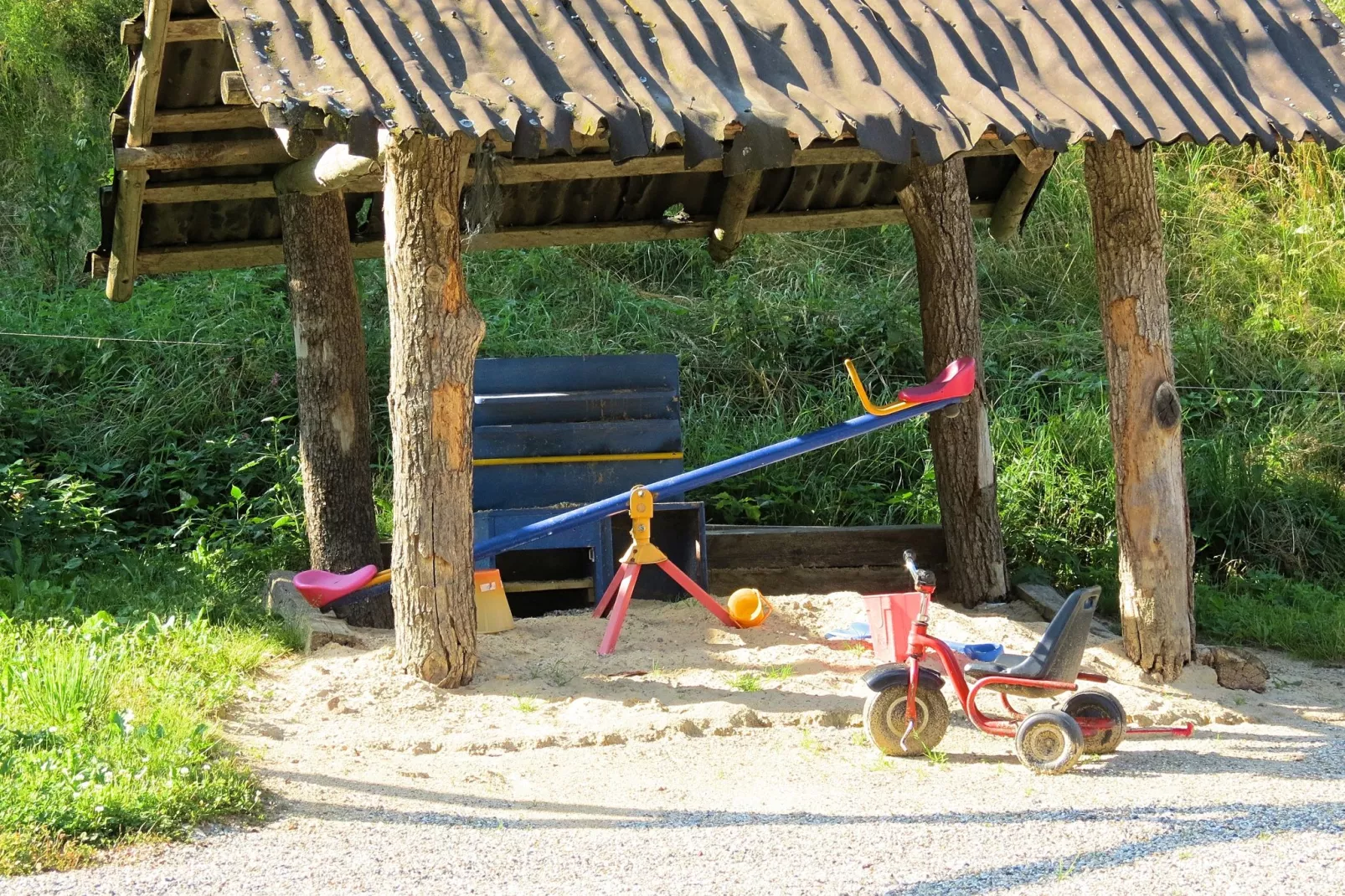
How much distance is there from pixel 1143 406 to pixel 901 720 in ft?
5.95

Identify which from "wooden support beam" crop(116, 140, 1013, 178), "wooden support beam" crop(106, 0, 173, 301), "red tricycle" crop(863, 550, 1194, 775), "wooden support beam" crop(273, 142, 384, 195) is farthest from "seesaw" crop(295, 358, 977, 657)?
"wooden support beam" crop(106, 0, 173, 301)

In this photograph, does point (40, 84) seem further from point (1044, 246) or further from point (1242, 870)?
point (1242, 870)

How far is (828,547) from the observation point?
771cm

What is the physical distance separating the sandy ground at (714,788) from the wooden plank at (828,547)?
1.26m

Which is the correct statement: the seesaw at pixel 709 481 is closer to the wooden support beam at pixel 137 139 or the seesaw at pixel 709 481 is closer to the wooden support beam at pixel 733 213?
the wooden support beam at pixel 733 213

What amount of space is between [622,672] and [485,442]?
68.5 inches

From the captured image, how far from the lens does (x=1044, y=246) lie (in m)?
12.0

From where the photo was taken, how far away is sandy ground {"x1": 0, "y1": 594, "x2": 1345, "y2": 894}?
362 cm

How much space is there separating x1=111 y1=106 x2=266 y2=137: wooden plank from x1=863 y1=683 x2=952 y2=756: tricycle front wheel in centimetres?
349

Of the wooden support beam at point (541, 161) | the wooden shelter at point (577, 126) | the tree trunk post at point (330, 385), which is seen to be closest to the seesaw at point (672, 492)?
the tree trunk post at point (330, 385)

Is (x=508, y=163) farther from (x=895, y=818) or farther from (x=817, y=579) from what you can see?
(x=895, y=818)

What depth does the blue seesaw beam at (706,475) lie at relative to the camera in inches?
245

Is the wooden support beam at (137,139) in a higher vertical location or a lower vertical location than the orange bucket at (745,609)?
higher

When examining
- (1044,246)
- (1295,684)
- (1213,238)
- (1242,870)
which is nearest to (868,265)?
(1044,246)
